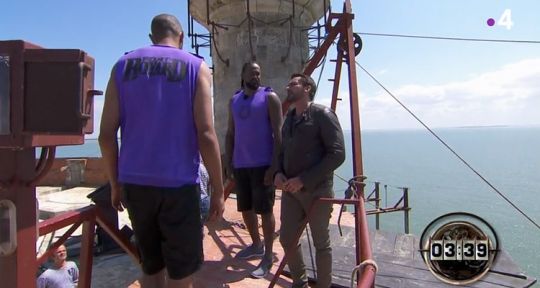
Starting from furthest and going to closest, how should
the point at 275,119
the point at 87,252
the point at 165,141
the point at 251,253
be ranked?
1. the point at 251,253
2. the point at 275,119
3. the point at 87,252
4. the point at 165,141

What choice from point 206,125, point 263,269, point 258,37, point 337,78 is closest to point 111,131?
point 206,125

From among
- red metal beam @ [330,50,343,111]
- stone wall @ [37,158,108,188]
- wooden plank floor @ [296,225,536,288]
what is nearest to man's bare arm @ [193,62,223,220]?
wooden plank floor @ [296,225,536,288]

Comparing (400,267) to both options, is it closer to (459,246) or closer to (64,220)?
(459,246)

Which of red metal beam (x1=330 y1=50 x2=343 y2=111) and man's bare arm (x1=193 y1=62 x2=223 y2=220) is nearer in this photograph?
man's bare arm (x1=193 y1=62 x2=223 y2=220)

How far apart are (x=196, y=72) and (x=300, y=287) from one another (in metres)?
2.26

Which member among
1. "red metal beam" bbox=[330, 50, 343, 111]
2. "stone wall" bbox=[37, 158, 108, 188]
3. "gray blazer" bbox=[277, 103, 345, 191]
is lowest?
"stone wall" bbox=[37, 158, 108, 188]

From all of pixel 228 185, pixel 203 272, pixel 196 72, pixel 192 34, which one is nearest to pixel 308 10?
pixel 192 34

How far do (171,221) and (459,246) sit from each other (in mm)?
2657

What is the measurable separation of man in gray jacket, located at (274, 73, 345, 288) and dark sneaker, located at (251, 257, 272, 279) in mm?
519

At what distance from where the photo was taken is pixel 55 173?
15.6 m

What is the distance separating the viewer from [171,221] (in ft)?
6.72

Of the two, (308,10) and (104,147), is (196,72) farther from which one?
(308,10)

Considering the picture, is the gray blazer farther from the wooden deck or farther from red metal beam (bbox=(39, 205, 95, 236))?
red metal beam (bbox=(39, 205, 95, 236))

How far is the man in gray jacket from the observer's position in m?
3.15
